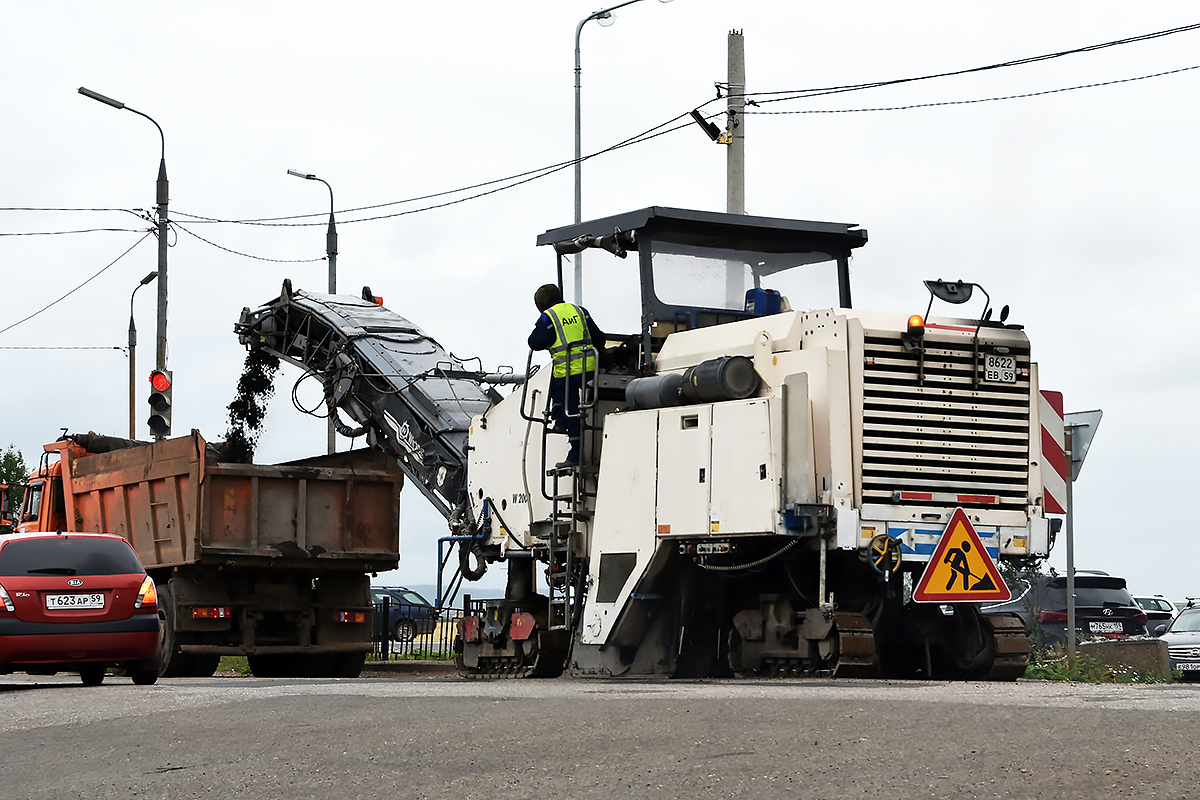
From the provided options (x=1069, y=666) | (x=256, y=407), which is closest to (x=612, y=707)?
(x=1069, y=666)

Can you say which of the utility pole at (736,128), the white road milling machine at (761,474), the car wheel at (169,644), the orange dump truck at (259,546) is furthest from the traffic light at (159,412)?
the white road milling machine at (761,474)

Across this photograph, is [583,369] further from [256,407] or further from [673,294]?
[256,407]

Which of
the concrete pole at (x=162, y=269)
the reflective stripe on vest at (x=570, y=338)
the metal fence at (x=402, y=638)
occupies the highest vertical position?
the concrete pole at (x=162, y=269)

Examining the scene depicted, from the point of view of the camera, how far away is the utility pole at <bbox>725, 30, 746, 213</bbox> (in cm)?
2189

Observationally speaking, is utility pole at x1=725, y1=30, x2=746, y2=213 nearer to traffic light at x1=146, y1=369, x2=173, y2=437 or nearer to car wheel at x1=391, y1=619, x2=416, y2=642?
car wheel at x1=391, y1=619, x2=416, y2=642

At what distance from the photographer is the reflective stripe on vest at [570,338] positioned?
46.7 ft

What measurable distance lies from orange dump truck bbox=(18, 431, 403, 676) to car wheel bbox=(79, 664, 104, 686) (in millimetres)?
1510

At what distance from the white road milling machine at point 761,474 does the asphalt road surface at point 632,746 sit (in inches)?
74.2

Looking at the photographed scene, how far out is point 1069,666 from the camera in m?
16.4

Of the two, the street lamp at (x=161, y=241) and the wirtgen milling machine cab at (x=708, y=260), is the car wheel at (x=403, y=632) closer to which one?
the street lamp at (x=161, y=241)

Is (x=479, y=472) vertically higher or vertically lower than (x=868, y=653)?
higher

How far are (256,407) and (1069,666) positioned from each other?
10.9 meters

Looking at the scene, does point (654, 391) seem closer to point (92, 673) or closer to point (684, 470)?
point (684, 470)

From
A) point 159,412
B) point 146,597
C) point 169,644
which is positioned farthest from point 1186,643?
point 159,412
